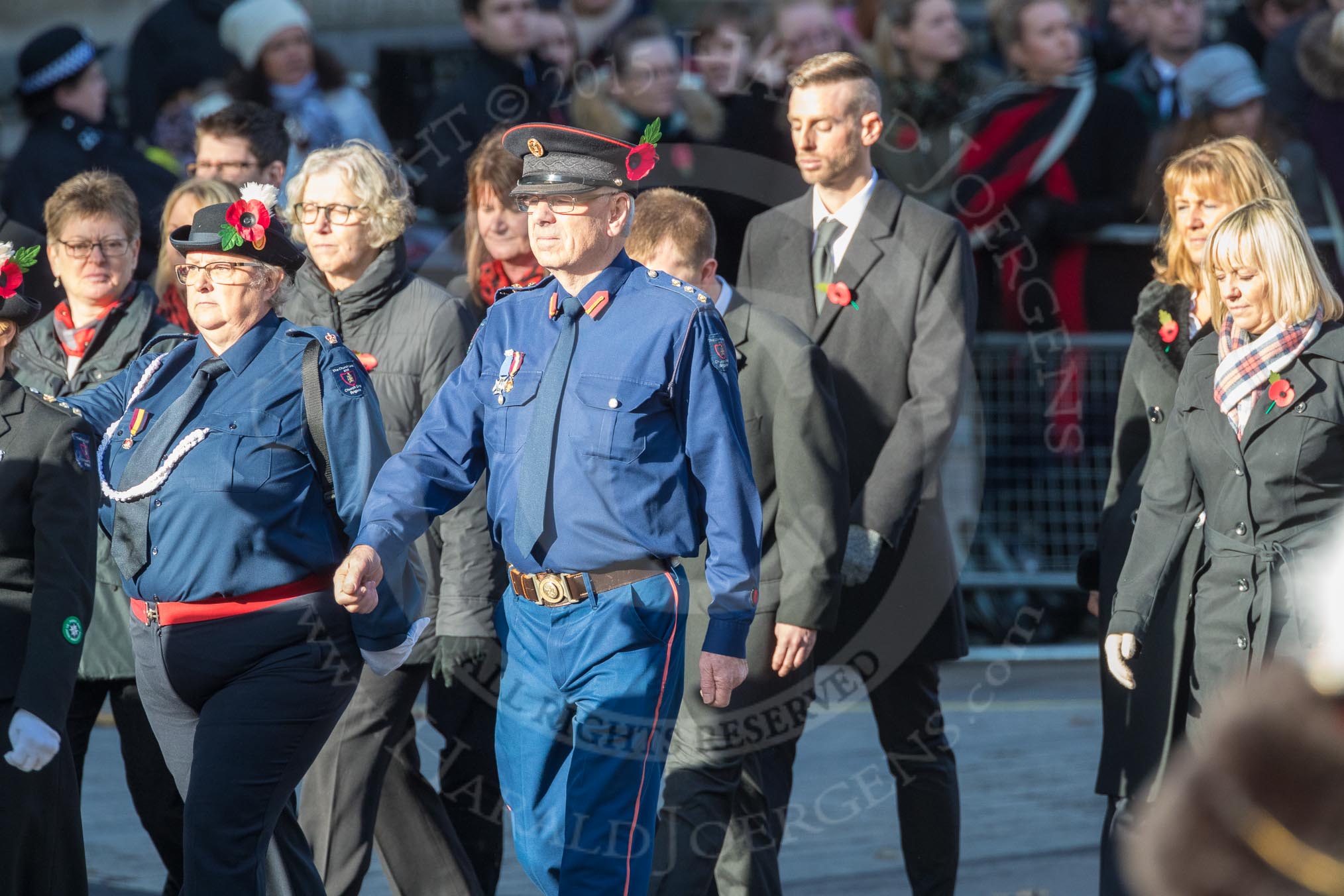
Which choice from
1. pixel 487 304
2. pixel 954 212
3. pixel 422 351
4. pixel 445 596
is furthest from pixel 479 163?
pixel 954 212

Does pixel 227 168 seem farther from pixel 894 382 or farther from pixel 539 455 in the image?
pixel 539 455

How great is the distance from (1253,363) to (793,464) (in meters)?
1.23

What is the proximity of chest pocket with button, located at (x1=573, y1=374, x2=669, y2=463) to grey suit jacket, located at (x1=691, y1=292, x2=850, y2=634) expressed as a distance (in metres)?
0.94

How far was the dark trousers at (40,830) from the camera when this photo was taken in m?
4.36

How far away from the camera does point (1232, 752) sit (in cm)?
170

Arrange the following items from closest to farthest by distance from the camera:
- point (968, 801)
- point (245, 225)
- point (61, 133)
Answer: point (245, 225) < point (968, 801) < point (61, 133)

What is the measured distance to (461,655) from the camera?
509 cm

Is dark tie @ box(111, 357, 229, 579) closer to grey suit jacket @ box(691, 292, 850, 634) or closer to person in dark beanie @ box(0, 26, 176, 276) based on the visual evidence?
grey suit jacket @ box(691, 292, 850, 634)

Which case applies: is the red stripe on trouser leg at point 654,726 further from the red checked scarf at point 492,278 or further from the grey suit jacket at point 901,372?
the red checked scarf at point 492,278

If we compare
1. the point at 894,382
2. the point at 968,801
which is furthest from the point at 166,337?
the point at 968,801

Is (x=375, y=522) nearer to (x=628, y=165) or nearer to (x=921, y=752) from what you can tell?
(x=628, y=165)

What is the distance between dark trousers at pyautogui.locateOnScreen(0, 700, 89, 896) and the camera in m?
4.36

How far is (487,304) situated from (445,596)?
→ 1.27 metres

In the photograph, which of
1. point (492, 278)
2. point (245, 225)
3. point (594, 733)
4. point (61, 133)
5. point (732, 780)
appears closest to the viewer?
point (594, 733)
